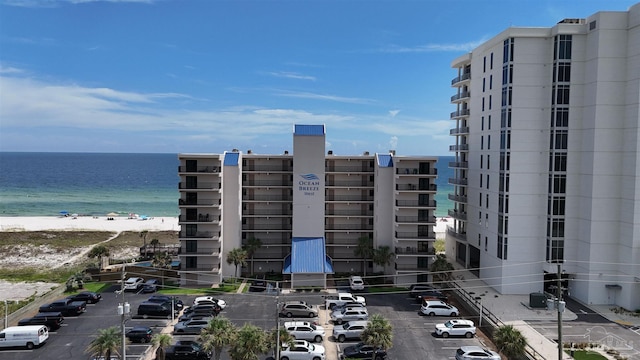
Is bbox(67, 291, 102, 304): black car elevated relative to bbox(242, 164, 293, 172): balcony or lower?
lower

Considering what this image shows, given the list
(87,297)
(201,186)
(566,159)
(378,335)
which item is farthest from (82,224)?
(566,159)

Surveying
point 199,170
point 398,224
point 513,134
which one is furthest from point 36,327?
point 513,134

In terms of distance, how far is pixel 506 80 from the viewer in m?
46.9

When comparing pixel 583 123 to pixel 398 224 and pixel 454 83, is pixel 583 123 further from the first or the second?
pixel 398 224

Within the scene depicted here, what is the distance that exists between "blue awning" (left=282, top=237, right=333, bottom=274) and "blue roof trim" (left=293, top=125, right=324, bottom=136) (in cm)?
1359

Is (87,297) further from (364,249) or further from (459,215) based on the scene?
(459,215)

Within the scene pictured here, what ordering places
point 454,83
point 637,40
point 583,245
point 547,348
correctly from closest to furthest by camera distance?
point 547,348 → point 637,40 → point 583,245 → point 454,83

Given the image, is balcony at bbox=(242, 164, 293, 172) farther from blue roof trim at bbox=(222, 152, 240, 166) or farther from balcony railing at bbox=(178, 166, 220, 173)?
balcony railing at bbox=(178, 166, 220, 173)

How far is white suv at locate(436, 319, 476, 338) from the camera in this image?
3591 centimetres

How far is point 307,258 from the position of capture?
50.2 metres

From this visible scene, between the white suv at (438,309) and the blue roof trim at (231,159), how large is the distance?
94.5ft

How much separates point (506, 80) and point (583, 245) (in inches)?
781

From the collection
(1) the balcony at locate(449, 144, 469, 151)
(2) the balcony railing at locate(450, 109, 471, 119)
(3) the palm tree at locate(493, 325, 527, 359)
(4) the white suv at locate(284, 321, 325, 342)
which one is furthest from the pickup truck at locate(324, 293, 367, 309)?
(2) the balcony railing at locate(450, 109, 471, 119)

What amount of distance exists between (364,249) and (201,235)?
2027cm
